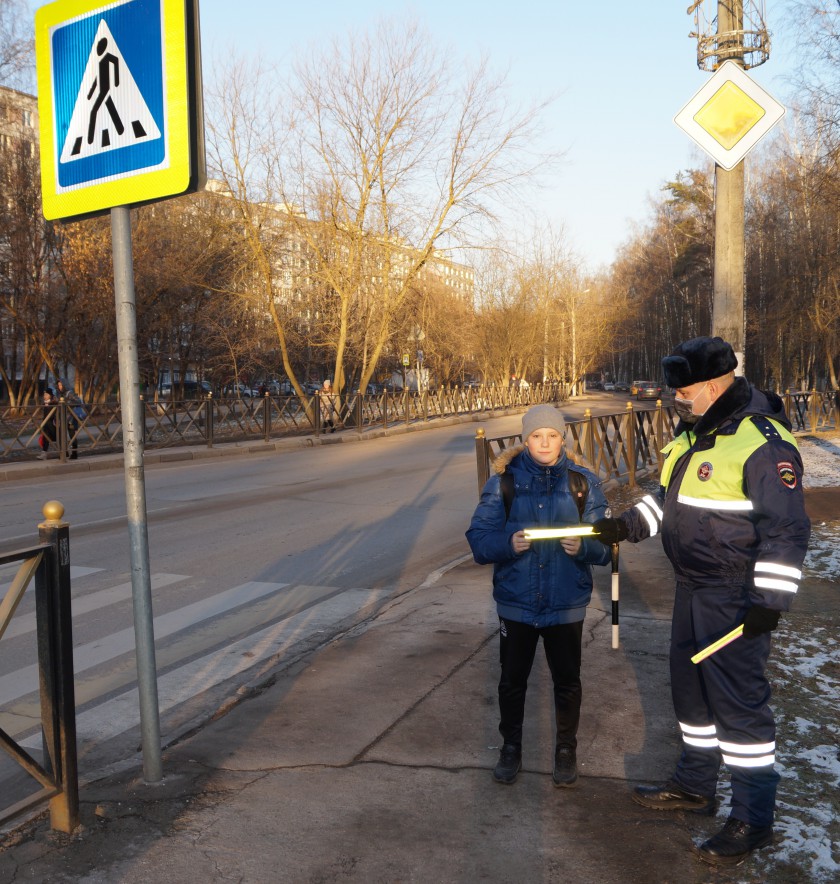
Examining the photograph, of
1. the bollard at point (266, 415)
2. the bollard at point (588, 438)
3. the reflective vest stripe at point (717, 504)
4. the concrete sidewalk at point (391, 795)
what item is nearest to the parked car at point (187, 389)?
the bollard at point (266, 415)

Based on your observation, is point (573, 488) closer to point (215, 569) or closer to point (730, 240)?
point (730, 240)

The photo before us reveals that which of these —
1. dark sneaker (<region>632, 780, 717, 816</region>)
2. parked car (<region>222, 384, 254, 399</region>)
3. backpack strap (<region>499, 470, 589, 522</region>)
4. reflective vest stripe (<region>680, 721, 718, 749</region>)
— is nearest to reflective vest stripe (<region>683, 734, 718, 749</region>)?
reflective vest stripe (<region>680, 721, 718, 749</region>)

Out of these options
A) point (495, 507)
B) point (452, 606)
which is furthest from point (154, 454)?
point (495, 507)

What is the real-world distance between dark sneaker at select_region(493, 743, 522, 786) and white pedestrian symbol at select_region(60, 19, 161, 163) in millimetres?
2716

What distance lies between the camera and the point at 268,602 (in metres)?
6.98

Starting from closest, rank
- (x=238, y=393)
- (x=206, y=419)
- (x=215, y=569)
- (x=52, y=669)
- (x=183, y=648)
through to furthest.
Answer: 1. (x=52, y=669)
2. (x=183, y=648)
3. (x=215, y=569)
4. (x=206, y=419)
5. (x=238, y=393)

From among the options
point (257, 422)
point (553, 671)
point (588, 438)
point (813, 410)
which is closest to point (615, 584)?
point (553, 671)

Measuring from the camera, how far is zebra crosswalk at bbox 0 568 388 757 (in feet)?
14.9

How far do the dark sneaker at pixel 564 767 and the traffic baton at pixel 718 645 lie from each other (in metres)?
0.74

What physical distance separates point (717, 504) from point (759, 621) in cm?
42

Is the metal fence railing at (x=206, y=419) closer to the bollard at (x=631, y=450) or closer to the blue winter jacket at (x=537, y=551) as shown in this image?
the bollard at (x=631, y=450)

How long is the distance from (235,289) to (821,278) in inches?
950

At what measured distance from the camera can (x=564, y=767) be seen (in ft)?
11.6

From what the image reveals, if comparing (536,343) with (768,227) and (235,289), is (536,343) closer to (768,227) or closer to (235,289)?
(768,227)
